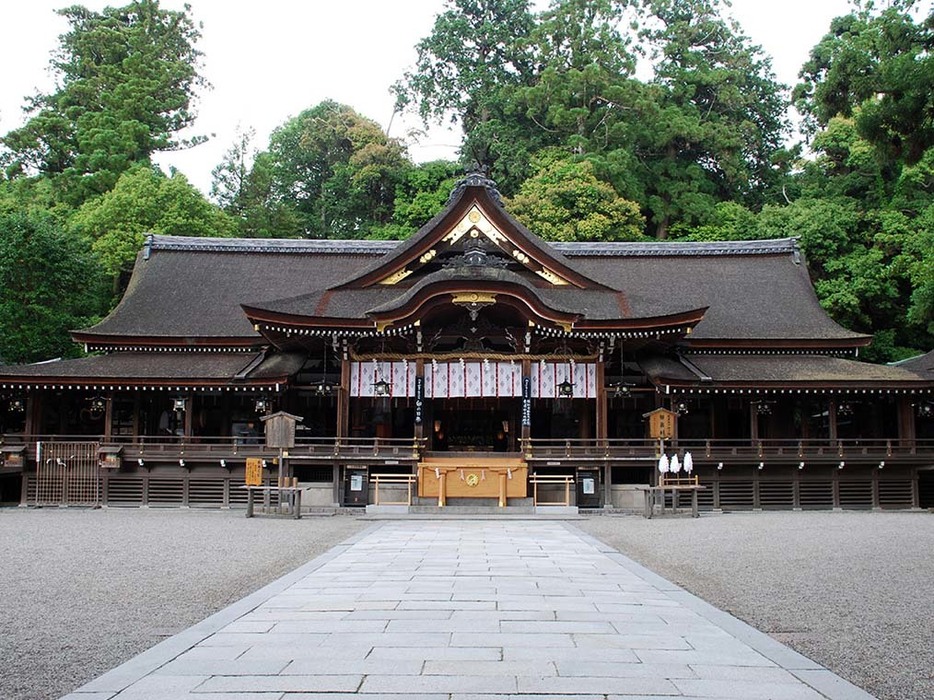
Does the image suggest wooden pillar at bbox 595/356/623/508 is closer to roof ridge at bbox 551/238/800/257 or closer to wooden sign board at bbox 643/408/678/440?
wooden sign board at bbox 643/408/678/440

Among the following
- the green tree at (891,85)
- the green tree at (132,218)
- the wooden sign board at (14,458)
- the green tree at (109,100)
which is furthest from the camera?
the green tree at (109,100)

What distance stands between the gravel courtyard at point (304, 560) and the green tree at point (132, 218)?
63.4 feet

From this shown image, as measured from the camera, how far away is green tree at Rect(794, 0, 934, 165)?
8.71m

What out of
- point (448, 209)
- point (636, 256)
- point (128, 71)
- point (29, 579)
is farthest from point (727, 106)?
point (29, 579)

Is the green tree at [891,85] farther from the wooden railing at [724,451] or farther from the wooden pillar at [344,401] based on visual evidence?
the wooden pillar at [344,401]

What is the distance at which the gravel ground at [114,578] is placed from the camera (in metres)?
6.23

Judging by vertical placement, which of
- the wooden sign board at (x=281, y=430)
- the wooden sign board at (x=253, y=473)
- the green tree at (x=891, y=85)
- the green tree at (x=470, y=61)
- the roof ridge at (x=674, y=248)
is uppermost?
the green tree at (x=470, y=61)

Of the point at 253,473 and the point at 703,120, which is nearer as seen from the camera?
the point at 253,473

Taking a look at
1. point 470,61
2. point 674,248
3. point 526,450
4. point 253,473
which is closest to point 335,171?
point 470,61

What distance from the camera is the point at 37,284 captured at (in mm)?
28922

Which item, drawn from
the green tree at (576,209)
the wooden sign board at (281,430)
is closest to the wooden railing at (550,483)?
the wooden sign board at (281,430)

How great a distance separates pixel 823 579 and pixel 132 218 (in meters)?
32.6

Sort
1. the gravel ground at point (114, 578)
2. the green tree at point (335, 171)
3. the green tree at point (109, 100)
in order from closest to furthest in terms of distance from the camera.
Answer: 1. the gravel ground at point (114, 578)
2. the green tree at point (109, 100)
3. the green tree at point (335, 171)

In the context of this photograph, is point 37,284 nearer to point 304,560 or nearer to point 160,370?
point 160,370
